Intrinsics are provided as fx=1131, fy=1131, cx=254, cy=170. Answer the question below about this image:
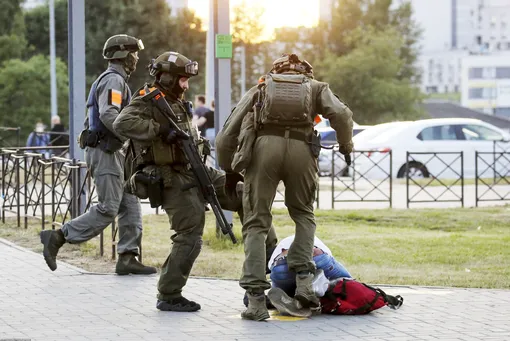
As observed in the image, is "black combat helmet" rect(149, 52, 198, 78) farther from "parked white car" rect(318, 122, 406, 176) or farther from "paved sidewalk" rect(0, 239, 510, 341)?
"parked white car" rect(318, 122, 406, 176)

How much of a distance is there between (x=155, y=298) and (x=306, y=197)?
1452 millimetres

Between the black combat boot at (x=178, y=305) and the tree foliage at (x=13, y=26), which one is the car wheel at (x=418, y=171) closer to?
the black combat boot at (x=178, y=305)

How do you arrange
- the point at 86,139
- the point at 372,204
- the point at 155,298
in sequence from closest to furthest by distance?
the point at 155,298
the point at 86,139
the point at 372,204

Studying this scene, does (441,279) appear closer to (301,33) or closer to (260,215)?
(260,215)

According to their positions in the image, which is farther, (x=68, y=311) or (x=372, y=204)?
(x=372, y=204)

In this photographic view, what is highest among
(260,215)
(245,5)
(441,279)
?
(245,5)

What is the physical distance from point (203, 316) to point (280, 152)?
3.84ft

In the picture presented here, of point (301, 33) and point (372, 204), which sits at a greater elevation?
point (301, 33)

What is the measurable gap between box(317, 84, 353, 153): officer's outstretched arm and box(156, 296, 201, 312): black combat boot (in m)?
1.47

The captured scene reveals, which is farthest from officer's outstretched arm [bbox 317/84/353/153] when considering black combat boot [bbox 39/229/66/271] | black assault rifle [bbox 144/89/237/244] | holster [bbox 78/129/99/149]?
black combat boot [bbox 39/229/66/271]

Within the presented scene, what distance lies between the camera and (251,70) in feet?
222

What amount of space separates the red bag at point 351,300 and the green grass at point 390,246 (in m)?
1.71

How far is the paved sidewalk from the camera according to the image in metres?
6.62

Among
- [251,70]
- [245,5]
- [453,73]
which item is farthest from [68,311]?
[453,73]
